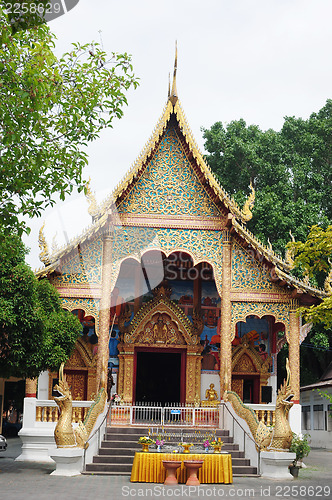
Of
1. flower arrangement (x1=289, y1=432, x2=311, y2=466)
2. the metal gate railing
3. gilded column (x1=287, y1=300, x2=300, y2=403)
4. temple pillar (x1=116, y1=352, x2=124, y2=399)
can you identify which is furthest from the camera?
temple pillar (x1=116, y1=352, x2=124, y2=399)

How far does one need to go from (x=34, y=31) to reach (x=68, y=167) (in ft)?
6.58

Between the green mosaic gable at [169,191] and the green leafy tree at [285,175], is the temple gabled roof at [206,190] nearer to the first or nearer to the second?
the green mosaic gable at [169,191]

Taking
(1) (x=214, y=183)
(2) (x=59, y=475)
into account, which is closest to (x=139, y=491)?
(2) (x=59, y=475)

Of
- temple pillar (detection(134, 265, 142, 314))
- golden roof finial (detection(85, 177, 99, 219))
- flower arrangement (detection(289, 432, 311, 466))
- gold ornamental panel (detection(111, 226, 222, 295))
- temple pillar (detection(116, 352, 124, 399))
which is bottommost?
flower arrangement (detection(289, 432, 311, 466))

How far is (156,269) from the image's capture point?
18641 mm

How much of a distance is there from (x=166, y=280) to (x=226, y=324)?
10.3 feet

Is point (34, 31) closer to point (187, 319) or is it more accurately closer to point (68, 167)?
point (68, 167)

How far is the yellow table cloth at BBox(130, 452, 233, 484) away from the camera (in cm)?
1153

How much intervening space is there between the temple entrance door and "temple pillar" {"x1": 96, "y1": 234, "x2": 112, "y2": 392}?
3759 mm

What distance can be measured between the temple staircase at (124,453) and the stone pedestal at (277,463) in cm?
35

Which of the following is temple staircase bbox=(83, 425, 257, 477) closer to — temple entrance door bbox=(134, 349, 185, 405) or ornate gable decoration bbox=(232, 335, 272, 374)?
ornate gable decoration bbox=(232, 335, 272, 374)

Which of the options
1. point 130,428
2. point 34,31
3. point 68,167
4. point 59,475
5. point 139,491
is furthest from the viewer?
point 130,428

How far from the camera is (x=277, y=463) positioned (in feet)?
41.3

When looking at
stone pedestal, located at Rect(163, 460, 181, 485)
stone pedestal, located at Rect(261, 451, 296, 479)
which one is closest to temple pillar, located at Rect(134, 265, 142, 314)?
stone pedestal, located at Rect(261, 451, 296, 479)
